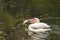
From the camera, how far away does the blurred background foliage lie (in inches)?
465

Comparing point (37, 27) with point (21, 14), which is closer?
point (37, 27)

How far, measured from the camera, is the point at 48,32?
12422 mm

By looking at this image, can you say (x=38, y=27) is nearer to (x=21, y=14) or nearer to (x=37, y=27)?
(x=37, y=27)

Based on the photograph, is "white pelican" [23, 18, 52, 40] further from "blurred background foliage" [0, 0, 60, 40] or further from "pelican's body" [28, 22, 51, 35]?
"blurred background foliage" [0, 0, 60, 40]

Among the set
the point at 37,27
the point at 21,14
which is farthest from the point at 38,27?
the point at 21,14

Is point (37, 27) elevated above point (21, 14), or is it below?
below

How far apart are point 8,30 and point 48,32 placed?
138 cm

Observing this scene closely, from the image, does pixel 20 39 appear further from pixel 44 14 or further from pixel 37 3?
pixel 37 3

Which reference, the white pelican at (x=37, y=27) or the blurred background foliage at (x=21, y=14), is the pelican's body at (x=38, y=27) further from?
the blurred background foliage at (x=21, y=14)

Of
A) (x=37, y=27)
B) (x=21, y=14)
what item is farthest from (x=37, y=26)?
(x=21, y=14)

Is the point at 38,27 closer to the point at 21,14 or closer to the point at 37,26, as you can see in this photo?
the point at 37,26

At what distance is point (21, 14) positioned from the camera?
1466 centimetres

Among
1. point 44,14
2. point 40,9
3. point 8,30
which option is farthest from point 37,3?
point 8,30

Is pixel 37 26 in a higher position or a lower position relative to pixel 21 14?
lower
